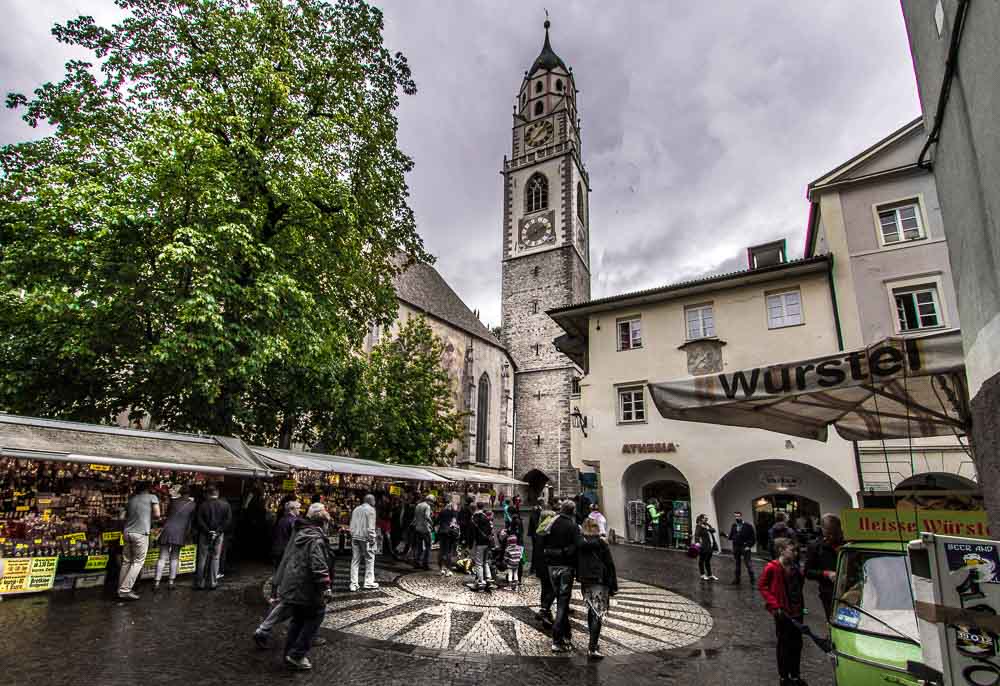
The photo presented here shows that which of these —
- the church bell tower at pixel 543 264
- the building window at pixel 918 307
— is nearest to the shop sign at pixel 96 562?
the building window at pixel 918 307

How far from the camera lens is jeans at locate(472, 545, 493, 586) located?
33.4 feet

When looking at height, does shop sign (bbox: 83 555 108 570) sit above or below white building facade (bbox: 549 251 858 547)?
below

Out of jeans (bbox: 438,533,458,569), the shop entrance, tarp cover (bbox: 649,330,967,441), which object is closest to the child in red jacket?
tarp cover (bbox: 649,330,967,441)

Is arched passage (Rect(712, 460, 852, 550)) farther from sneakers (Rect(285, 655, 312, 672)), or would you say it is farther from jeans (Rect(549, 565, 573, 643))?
sneakers (Rect(285, 655, 312, 672))

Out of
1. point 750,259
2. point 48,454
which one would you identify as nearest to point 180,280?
point 48,454

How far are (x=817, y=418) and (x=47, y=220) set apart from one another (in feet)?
44.1

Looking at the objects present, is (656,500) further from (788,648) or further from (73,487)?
(73,487)

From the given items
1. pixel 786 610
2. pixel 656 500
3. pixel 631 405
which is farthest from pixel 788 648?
pixel 656 500

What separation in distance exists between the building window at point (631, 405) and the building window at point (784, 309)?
4.54 m

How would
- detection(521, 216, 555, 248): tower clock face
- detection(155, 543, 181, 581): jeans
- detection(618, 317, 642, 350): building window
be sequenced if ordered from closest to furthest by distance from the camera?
1. detection(155, 543, 181, 581): jeans
2. detection(618, 317, 642, 350): building window
3. detection(521, 216, 555, 248): tower clock face

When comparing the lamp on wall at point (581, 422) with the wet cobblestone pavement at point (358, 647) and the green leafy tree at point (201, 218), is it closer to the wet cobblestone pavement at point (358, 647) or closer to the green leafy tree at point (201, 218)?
the green leafy tree at point (201, 218)

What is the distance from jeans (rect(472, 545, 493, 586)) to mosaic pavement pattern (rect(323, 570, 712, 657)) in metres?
0.29

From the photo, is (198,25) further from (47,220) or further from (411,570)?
(411,570)

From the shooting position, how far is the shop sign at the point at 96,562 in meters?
9.52
